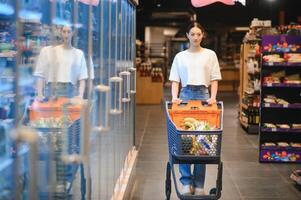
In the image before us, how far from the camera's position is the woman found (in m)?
4.47

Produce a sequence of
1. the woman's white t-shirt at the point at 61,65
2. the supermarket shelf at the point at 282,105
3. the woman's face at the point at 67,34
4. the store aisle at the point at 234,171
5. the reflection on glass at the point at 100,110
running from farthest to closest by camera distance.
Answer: the supermarket shelf at the point at 282,105 → the store aisle at the point at 234,171 → the reflection on glass at the point at 100,110 → the woman's face at the point at 67,34 → the woman's white t-shirt at the point at 61,65

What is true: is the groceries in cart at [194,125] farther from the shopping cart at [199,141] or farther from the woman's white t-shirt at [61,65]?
the woman's white t-shirt at [61,65]

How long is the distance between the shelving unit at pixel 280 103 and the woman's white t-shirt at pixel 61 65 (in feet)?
14.4

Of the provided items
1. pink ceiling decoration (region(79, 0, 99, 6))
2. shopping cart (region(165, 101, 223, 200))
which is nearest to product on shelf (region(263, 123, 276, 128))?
shopping cart (region(165, 101, 223, 200))

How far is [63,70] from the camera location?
2096 mm

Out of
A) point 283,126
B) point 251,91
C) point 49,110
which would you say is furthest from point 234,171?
point 49,110

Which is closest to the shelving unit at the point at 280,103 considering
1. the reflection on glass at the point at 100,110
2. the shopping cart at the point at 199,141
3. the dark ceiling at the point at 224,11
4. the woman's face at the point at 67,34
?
the shopping cart at the point at 199,141

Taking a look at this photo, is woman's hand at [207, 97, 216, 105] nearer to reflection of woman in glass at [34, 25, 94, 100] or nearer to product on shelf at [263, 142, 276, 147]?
reflection of woman in glass at [34, 25, 94, 100]

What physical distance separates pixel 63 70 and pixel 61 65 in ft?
0.10

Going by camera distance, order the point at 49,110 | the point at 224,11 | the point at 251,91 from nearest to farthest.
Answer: the point at 49,110
the point at 251,91
the point at 224,11

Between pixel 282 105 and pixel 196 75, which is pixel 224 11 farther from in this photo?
pixel 196 75

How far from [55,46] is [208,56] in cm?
279

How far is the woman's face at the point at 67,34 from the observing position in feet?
6.77

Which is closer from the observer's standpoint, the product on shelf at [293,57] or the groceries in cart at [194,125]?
the groceries in cart at [194,125]
